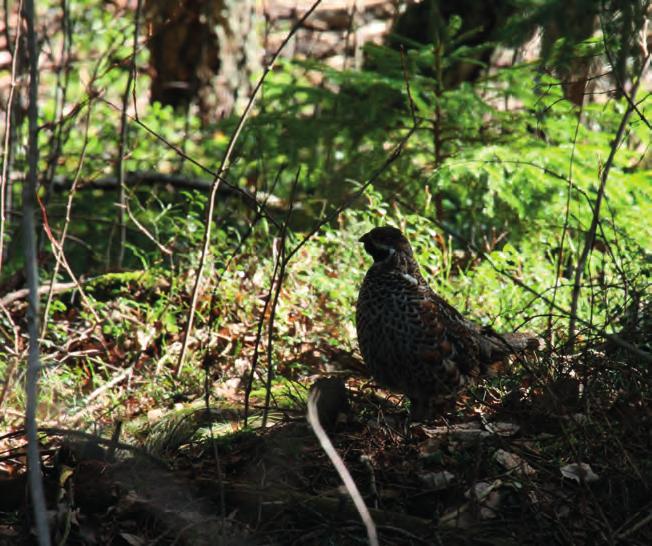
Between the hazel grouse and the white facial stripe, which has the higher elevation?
the white facial stripe

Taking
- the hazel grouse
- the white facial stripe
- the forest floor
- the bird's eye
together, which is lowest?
the forest floor

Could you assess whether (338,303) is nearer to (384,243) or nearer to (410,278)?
(384,243)

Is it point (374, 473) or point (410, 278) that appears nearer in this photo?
point (374, 473)

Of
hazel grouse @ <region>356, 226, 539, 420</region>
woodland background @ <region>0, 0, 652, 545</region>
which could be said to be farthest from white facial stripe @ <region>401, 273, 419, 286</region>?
woodland background @ <region>0, 0, 652, 545</region>

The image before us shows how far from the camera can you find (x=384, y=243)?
15.0 feet

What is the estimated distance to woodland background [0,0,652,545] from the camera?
3275mm

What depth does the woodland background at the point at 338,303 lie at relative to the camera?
3.28 meters

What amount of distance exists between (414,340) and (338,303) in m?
1.64

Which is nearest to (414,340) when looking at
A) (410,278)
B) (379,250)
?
(410,278)

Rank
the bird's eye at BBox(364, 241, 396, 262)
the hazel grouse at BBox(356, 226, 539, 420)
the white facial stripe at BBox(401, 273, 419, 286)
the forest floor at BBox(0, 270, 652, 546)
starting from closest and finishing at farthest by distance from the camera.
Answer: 1. the forest floor at BBox(0, 270, 652, 546)
2. the hazel grouse at BBox(356, 226, 539, 420)
3. the white facial stripe at BBox(401, 273, 419, 286)
4. the bird's eye at BBox(364, 241, 396, 262)

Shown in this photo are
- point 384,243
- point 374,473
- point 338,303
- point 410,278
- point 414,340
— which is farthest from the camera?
point 338,303

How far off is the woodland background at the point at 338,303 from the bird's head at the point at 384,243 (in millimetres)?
506

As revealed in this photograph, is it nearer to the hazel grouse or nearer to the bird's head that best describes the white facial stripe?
the hazel grouse

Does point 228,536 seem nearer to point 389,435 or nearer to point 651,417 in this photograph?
point 389,435
